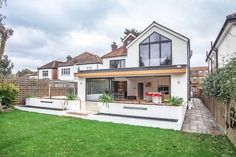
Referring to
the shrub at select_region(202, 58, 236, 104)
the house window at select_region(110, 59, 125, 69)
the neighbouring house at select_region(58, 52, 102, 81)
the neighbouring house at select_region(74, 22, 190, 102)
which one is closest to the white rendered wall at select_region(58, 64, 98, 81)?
the neighbouring house at select_region(58, 52, 102, 81)

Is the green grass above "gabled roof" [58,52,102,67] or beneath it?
beneath

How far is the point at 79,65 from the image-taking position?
146ft

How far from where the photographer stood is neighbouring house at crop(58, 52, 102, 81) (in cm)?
4203

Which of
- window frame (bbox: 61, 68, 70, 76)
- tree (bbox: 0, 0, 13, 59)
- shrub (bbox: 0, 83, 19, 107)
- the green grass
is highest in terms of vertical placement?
window frame (bbox: 61, 68, 70, 76)

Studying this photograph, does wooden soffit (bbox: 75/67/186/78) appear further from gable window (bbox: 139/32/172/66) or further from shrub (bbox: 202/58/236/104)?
shrub (bbox: 202/58/236/104)

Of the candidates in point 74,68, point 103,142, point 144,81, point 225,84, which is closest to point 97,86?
point 144,81

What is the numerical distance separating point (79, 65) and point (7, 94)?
25377mm

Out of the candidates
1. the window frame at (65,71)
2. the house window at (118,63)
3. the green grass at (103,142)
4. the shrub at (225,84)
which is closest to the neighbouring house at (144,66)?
the house window at (118,63)

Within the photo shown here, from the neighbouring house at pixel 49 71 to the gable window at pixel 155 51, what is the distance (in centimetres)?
3010

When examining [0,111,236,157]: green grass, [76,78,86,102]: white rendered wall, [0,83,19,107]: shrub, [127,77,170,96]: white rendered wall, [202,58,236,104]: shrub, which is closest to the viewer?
[202,58,236,104]: shrub

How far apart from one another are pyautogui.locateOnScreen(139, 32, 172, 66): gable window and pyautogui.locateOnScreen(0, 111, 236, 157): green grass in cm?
1535

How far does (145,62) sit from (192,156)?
65.7 ft

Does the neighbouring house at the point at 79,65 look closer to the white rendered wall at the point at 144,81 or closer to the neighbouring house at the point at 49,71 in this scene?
the neighbouring house at the point at 49,71

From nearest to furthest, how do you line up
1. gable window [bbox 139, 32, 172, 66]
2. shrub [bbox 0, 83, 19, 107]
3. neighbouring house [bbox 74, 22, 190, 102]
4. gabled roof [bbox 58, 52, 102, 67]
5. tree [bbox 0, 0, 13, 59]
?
tree [bbox 0, 0, 13, 59]
shrub [bbox 0, 83, 19, 107]
neighbouring house [bbox 74, 22, 190, 102]
gable window [bbox 139, 32, 172, 66]
gabled roof [bbox 58, 52, 102, 67]
